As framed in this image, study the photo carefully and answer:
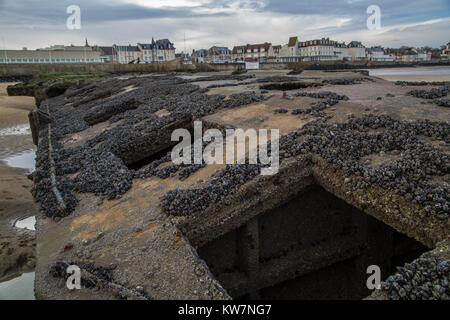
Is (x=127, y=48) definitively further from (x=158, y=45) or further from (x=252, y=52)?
(x=252, y=52)

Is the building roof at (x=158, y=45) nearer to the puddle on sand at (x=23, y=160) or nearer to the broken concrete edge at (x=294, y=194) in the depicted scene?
the puddle on sand at (x=23, y=160)

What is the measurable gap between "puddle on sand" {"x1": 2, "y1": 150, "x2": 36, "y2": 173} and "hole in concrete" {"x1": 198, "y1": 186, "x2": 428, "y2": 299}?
17.1m

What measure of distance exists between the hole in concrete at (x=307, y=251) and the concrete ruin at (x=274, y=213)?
0.11 ft

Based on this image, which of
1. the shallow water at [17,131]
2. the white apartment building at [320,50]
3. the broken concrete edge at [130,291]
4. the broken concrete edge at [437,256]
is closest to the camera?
the broken concrete edge at [437,256]

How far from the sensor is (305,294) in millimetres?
9305

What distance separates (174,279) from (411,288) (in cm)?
324

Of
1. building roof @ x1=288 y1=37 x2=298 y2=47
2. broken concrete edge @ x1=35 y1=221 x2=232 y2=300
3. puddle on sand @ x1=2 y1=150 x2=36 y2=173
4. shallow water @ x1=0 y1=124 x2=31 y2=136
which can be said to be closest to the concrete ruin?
broken concrete edge @ x1=35 y1=221 x2=232 y2=300

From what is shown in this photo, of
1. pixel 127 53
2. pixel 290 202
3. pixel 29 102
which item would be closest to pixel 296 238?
pixel 290 202

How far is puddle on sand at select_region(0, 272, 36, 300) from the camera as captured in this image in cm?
853

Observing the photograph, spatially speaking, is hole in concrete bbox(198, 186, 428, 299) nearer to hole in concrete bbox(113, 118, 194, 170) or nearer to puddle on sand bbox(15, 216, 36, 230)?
hole in concrete bbox(113, 118, 194, 170)

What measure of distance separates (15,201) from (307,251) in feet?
42.7

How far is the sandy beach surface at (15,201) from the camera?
9.91 metres

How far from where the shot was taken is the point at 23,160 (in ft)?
73.7

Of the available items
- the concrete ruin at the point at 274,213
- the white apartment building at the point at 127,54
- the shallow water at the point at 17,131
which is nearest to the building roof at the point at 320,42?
the white apartment building at the point at 127,54
